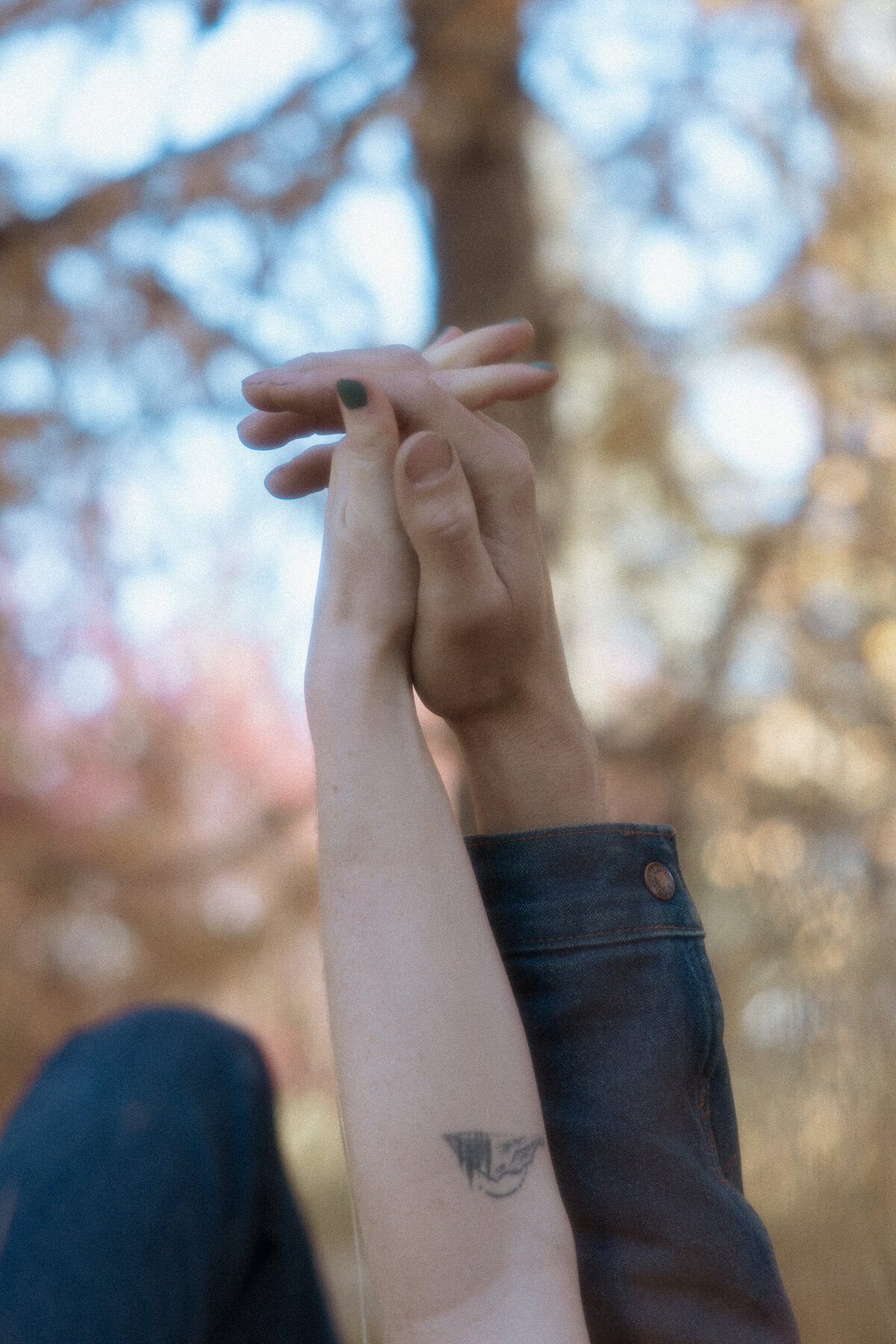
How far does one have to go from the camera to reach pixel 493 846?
0.51 m

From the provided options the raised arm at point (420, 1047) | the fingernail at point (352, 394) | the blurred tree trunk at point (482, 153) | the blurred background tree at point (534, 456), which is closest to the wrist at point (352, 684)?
the raised arm at point (420, 1047)

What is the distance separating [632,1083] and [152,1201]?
23 centimetres

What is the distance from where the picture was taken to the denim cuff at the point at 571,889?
0.49 meters

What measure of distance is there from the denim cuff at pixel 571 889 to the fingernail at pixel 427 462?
0.19 m

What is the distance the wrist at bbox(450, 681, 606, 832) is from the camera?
0.54 metres

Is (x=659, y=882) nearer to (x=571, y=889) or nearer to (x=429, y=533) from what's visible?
(x=571, y=889)

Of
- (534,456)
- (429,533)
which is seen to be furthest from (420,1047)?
(534,456)

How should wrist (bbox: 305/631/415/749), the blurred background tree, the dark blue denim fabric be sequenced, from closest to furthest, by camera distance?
the dark blue denim fabric < wrist (bbox: 305/631/415/749) < the blurred background tree

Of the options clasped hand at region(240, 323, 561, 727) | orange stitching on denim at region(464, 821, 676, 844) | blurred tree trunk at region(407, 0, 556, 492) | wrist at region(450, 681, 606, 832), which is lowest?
orange stitching on denim at region(464, 821, 676, 844)

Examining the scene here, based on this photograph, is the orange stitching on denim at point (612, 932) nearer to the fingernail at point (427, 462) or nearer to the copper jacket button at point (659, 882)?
the copper jacket button at point (659, 882)

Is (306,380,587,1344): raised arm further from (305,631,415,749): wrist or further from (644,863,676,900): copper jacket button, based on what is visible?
(644,863,676,900): copper jacket button

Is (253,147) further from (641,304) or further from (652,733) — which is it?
(652,733)

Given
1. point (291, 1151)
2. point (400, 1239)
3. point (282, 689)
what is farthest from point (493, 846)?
point (291, 1151)

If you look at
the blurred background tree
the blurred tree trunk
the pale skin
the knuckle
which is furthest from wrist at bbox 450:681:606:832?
the blurred tree trunk
